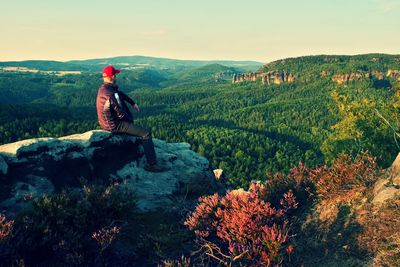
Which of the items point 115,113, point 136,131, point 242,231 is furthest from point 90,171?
point 242,231

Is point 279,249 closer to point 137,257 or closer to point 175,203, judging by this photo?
point 137,257

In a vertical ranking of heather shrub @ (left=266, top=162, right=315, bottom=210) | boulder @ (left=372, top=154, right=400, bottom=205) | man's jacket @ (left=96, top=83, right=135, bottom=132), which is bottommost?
heather shrub @ (left=266, top=162, right=315, bottom=210)

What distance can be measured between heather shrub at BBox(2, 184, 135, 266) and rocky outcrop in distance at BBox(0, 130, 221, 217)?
1314mm

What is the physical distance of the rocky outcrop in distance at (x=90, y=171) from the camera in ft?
30.2

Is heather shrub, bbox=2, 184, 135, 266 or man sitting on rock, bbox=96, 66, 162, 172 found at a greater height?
man sitting on rock, bbox=96, 66, 162, 172

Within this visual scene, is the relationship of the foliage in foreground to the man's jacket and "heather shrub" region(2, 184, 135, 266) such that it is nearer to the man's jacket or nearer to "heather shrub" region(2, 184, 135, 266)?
"heather shrub" region(2, 184, 135, 266)

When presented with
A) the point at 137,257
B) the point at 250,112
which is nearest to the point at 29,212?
the point at 137,257

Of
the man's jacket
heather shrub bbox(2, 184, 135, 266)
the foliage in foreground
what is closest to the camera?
heather shrub bbox(2, 184, 135, 266)

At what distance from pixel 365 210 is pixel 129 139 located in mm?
8728

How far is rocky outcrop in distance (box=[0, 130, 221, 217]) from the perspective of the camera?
9208 millimetres

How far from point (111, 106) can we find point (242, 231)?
6.59 meters

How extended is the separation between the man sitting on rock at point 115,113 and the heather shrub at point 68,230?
3718 millimetres

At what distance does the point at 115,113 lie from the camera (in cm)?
1138

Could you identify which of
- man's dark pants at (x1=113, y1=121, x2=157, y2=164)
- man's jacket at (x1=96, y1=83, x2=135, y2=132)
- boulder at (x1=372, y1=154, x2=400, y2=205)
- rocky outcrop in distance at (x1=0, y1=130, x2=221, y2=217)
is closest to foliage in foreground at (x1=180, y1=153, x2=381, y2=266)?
boulder at (x1=372, y1=154, x2=400, y2=205)
